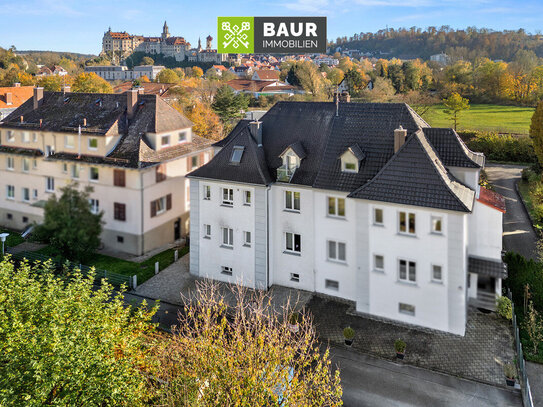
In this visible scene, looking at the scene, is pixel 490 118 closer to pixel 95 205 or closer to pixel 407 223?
pixel 407 223

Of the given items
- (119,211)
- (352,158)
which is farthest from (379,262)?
(119,211)

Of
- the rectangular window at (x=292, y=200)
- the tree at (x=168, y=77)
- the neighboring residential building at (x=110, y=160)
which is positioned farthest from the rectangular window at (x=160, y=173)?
the tree at (x=168, y=77)

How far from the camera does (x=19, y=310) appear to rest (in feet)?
48.7

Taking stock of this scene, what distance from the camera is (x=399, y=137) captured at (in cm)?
2650

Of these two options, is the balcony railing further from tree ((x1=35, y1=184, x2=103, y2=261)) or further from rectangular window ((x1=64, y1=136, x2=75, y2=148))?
rectangular window ((x1=64, y1=136, x2=75, y2=148))

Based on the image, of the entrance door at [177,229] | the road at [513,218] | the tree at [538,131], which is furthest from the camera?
the tree at [538,131]

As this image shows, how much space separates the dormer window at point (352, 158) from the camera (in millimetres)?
27219

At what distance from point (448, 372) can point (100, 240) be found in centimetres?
2731

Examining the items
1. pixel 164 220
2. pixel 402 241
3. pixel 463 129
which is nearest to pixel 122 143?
pixel 164 220

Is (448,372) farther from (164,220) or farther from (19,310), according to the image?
(164,220)

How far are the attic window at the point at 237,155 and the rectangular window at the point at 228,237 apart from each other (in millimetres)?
4592

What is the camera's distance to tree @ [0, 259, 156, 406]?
39.2ft

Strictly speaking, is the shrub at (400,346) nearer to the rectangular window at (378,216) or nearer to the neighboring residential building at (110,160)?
the rectangular window at (378,216)

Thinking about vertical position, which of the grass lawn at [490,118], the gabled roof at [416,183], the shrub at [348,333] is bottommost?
the shrub at [348,333]
